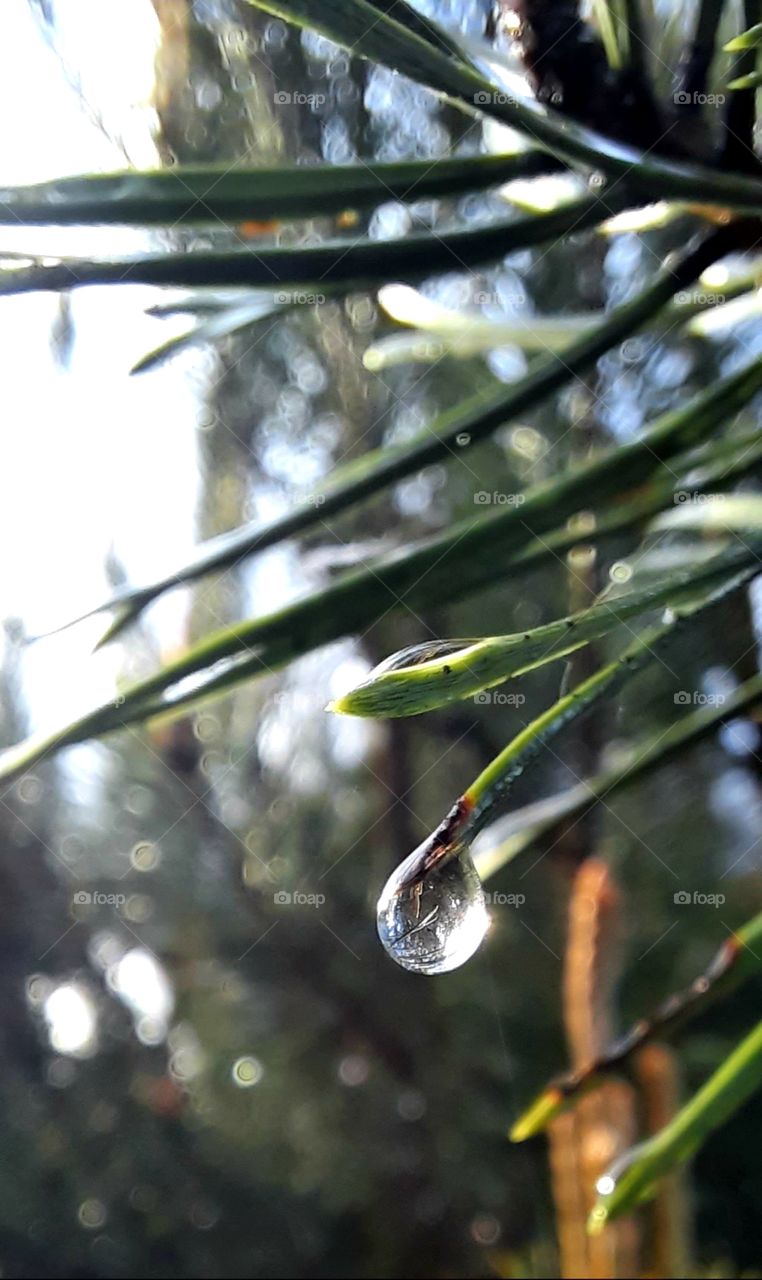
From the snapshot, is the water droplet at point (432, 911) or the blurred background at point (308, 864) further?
the blurred background at point (308, 864)

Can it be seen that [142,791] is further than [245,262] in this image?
Yes

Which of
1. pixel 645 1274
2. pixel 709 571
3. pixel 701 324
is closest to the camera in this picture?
pixel 709 571

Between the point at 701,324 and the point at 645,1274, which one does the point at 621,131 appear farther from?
the point at 645,1274

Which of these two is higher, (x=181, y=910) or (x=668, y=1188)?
(x=181, y=910)

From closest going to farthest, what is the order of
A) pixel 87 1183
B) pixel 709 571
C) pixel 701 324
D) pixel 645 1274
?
pixel 709 571 → pixel 701 324 → pixel 645 1274 → pixel 87 1183

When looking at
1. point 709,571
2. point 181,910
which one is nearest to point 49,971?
point 181,910

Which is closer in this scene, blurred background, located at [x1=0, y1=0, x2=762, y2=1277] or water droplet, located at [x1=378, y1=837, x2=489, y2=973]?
water droplet, located at [x1=378, y1=837, x2=489, y2=973]

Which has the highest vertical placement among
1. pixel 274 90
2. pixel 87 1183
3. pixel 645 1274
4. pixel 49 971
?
pixel 274 90

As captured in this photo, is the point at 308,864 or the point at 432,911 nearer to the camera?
the point at 432,911
